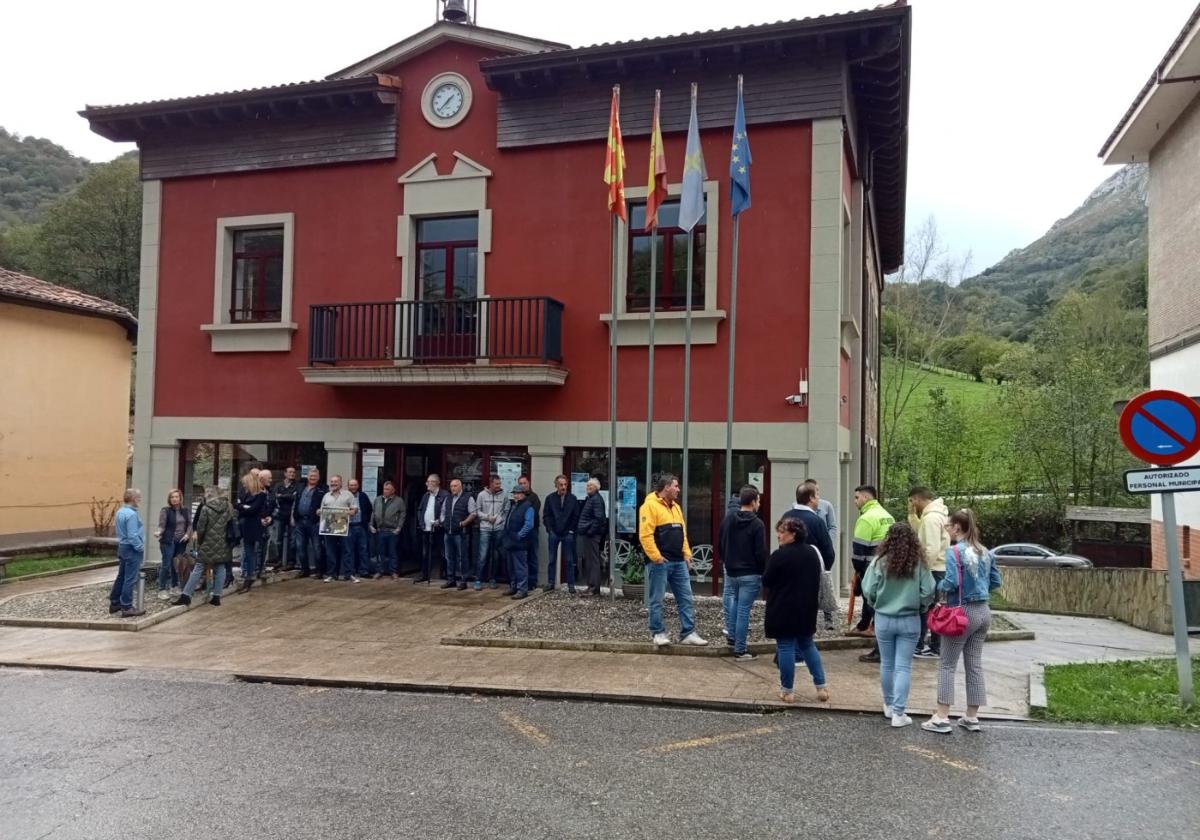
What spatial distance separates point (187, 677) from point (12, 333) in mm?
15148

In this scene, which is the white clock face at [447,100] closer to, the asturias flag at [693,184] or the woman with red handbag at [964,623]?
the asturias flag at [693,184]

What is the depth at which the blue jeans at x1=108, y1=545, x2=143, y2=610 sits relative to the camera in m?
11.6

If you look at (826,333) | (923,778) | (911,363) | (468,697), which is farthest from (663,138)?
(911,363)

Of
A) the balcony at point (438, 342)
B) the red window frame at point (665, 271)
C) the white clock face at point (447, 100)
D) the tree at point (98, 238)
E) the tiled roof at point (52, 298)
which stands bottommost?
the balcony at point (438, 342)

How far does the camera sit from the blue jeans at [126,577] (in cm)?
1160

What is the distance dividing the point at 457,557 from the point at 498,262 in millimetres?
4733

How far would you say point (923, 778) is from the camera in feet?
18.3

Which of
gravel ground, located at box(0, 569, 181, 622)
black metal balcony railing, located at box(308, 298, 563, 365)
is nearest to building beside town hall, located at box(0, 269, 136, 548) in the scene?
gravel ground, located at box(0, 569, 181, 622)

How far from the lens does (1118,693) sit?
7711 millimetres

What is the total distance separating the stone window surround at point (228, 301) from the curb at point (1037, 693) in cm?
1215

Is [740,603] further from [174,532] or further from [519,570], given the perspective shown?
[174,532]

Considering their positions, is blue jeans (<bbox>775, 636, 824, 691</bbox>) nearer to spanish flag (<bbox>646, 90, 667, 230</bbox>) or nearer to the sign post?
the sign post

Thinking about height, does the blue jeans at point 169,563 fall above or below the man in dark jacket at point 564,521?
below

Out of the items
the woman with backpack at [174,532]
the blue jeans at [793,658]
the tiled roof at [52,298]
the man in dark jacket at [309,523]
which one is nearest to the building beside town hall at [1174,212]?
the blue jeans at [793,658]
